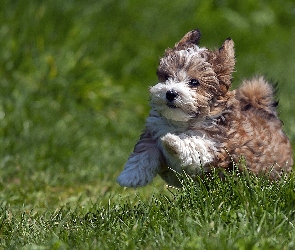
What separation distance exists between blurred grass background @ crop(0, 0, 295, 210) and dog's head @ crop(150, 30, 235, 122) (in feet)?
4.59

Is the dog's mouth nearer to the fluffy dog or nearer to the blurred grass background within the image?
the fluffy dog

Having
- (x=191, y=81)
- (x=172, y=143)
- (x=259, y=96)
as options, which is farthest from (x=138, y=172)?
(x=259, y=96)

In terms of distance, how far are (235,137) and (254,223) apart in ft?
4.17

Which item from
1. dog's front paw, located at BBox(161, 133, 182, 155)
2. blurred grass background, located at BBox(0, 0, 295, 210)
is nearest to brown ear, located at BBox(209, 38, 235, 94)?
dog's front paw, located at BBox(161, 133, 182, 155)

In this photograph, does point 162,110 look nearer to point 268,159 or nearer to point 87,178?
point 268,159

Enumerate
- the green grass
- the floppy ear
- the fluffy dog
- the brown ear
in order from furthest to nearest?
the floppy ear → the brown ear → the fluffy dog → the green grass

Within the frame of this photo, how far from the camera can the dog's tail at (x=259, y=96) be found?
5977 millimetres

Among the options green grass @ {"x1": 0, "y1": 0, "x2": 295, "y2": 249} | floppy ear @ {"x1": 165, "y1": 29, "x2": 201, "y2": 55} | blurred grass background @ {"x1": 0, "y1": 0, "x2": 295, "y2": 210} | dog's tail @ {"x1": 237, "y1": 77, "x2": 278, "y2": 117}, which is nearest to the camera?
green grass @ {"x1": 0, "y1": 0, "x2": 295, "y2": 249}

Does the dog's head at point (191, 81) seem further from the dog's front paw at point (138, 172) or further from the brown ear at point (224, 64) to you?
the dog's front paw at point (138, 172)

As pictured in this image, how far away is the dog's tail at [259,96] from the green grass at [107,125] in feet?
3.37

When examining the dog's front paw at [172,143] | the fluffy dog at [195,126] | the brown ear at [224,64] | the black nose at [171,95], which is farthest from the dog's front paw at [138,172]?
the brown ear at [224,64]

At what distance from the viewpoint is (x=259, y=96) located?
237 inches

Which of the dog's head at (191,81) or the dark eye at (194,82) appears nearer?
the dog's head at (191,81)

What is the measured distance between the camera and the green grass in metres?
4.29
